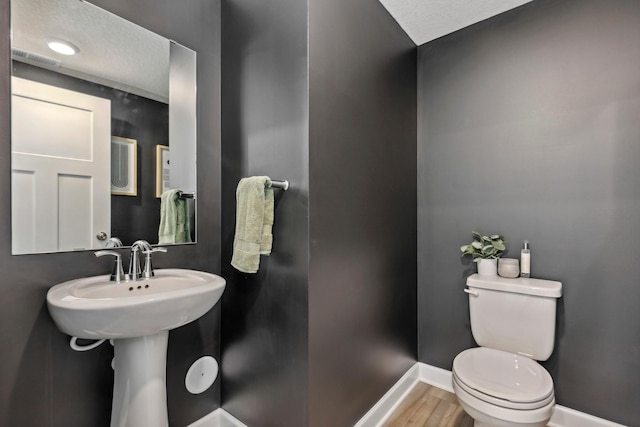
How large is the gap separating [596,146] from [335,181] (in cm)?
137

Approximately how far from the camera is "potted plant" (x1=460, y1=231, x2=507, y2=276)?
172 centimetres

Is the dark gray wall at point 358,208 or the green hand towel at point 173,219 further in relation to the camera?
the green hand towel at point 173,219

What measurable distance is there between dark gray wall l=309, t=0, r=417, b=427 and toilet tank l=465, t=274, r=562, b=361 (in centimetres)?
45

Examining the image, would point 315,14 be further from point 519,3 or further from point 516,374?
point 516,374

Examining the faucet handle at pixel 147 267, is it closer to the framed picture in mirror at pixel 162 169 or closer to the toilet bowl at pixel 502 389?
the framed picture in mirror at pixel 162 169

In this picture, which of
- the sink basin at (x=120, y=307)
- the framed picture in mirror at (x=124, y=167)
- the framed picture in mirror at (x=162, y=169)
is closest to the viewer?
the sink basin at (x=120, y=307)

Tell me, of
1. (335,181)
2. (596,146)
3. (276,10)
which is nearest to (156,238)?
(335,181)

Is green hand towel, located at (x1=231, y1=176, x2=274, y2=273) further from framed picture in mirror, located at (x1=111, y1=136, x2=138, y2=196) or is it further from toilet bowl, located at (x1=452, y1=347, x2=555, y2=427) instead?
toilet bowl, located at (x1=452, y1=347, x2=555, y2=427)

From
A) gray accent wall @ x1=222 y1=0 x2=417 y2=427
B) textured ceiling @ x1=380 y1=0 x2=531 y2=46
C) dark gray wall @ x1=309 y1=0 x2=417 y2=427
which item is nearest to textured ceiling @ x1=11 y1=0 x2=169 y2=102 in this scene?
gray accent wall @ x1=222 y1=0 x2=417 y2=427

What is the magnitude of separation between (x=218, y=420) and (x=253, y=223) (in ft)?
3.70

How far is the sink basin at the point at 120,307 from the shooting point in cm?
86

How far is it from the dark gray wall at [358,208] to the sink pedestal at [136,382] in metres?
0.60

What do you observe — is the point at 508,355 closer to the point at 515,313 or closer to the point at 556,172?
the point at 515,313

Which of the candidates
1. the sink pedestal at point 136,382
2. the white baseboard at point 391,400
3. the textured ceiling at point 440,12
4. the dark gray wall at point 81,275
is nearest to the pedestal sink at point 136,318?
the sink pedestal at point 136,382
